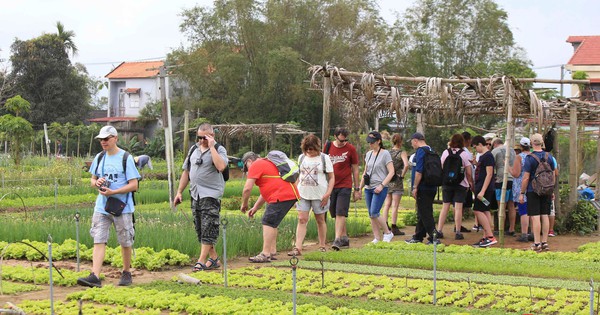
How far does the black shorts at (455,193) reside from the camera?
14609 mm

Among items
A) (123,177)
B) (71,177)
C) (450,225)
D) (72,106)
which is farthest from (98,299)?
(72,106)

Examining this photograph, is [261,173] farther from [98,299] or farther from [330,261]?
[98,299]

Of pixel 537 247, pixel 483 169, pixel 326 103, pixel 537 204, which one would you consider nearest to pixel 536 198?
pixel 537 204

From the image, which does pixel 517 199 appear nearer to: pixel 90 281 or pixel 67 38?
pixel 90 281

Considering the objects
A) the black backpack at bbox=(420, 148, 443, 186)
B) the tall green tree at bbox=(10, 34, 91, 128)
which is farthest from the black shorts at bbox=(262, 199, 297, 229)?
the tall green tree at bbox=(10, 34, 91, 128)

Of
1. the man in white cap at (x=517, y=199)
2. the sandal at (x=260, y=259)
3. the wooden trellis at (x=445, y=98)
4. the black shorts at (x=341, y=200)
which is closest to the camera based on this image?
the sandal at (x=260, y=259)

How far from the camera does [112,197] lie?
10.1 meters

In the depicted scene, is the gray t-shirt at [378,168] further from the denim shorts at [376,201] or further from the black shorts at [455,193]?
the black shorts at [455,193]

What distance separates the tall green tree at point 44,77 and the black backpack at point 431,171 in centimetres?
4415

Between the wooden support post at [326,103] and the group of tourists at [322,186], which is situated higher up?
the wooden support post at [326,103]

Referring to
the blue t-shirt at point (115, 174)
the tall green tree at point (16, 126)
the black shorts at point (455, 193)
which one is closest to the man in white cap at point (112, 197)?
the blue t-shirt at point (115, 174)

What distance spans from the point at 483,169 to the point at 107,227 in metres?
6.93

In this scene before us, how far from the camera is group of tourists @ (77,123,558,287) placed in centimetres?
1023

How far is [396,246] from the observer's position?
13195mm
